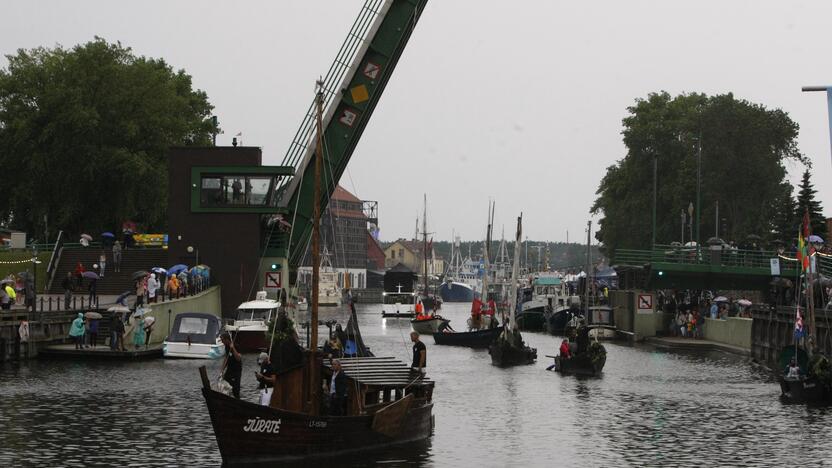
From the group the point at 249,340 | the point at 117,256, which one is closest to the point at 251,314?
the point at 249,340

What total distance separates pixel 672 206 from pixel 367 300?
91089 mm

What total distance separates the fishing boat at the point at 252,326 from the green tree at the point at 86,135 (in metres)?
28.9

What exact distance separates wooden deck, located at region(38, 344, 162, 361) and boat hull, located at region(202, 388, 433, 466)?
22732mm

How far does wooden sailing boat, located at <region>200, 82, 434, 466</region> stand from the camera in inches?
868

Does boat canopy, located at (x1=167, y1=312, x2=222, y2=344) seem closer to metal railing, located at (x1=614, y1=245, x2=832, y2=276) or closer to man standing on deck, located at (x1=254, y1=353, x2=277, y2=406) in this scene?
man standing on deck, located at (x1=254, y1=353, x2=277, y2=406)

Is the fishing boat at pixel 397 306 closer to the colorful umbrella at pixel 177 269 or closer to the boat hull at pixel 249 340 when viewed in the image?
the colorful umbrella at pixel 177 269

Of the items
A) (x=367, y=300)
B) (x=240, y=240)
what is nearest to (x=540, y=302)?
(x=240, y=240)

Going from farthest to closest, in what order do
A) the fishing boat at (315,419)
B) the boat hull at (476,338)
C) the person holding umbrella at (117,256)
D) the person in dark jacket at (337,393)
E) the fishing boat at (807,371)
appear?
the person holding umbrella at (117,256), the boat hull at (476,338), the fishing boat at (807,371), the person in dark jacket at (337,393), the fishing boat at (315,419)

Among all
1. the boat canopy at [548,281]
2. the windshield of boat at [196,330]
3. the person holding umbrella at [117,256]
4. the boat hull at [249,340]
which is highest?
the person holding umbrella at [117,256]

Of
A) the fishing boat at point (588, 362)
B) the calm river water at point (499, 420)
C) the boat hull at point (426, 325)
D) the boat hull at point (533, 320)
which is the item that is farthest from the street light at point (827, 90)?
the boat hull at point (533, 320)

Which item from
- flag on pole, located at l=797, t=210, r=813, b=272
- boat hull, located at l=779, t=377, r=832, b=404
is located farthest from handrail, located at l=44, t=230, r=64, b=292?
boat hull, located at l=779, t=377, r=832, b=404

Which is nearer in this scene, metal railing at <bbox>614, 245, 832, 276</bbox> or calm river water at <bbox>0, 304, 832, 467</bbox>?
calm river water at <bbox>0, 304, 832, 467</bbox>

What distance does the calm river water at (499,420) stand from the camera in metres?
25.3

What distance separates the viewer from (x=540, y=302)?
96438 millimetres
